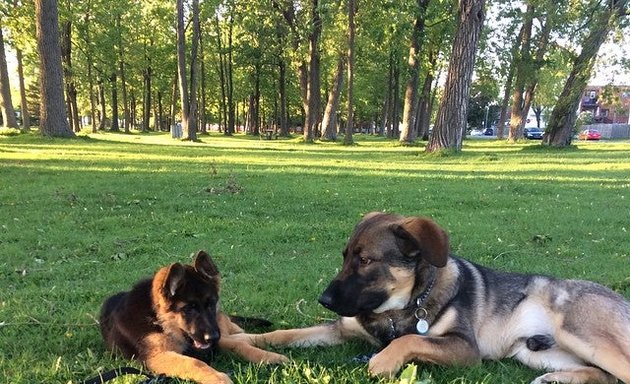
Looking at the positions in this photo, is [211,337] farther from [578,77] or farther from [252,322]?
[578,77]

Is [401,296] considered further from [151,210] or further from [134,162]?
[134,162]

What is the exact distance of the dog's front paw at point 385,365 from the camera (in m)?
3.78

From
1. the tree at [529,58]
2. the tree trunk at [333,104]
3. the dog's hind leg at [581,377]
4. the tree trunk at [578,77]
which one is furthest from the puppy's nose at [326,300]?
the tree trunk at [333,104]

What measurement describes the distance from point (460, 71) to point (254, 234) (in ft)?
53.8

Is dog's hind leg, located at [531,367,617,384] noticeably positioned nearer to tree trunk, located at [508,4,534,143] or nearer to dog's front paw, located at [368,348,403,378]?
dog's front paw, located at [368,348,403,378]

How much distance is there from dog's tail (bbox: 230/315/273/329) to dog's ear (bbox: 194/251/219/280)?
40.1 inches

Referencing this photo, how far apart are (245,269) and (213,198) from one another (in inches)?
211

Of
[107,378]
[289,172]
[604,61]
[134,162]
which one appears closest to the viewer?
[107,378]

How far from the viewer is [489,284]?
4.71 metres

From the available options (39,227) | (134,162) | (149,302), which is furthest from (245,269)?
(134,162)

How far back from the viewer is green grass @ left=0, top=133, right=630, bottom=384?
438 cm

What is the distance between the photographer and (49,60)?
23.9 meters

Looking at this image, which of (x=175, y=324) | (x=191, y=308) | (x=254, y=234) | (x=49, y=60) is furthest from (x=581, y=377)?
(x=49, y=60)

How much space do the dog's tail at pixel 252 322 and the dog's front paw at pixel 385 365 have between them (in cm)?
150
